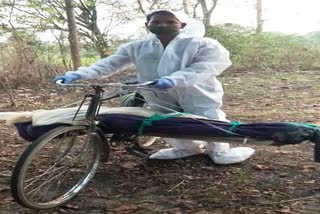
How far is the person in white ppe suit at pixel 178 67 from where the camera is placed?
12.0ft

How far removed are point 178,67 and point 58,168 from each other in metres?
1.15

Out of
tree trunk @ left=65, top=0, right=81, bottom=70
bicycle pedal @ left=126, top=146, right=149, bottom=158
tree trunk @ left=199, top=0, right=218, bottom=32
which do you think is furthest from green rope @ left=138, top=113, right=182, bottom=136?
tree trunk @ left=199, top=0, right=218, bottom=32

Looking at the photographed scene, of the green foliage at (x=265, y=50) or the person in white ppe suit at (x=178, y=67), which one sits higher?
the person in white ppe suit at (x=178, y=67)

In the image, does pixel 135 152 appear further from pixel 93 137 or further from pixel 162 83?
pixel 162 83

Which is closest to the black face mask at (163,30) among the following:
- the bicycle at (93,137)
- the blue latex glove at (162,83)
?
the bicycle at (93,137)

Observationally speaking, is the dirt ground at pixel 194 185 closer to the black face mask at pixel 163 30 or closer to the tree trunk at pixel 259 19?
the black face mask at pixel 163 30

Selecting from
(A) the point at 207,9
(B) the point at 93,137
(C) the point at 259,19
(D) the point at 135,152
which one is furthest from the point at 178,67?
(C) the point at 259,19

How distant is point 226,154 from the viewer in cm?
396

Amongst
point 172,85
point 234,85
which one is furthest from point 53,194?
point 234,85

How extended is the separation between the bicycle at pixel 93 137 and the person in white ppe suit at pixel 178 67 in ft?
1.08

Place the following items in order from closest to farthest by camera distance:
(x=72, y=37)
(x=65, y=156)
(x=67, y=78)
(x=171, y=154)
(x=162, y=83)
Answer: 1. (x=162, y=83)
2. (x=65, y=156)
3. (x=67, y=78)
4. (x=171, y=154)
5. (x=72, y=37)

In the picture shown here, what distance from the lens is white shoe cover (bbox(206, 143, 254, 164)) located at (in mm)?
3941

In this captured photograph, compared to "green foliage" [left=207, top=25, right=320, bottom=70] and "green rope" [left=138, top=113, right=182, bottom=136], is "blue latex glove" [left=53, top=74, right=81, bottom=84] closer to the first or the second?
"green rope" [left=138, top=113, right=182, bottom=136]

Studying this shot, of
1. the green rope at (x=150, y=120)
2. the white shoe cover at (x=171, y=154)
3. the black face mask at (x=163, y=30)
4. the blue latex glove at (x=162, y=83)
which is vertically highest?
the black face mask at (x=163, y=30)
